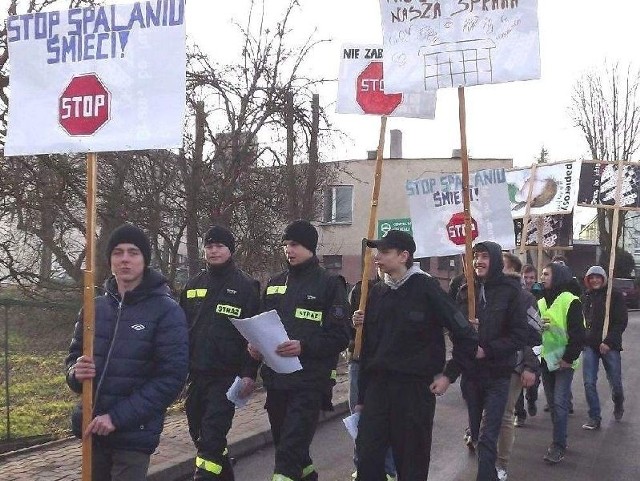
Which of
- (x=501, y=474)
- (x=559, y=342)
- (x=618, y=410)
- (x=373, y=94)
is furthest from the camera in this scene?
(x=618, y=410)

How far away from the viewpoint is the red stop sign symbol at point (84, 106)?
421 centimetres

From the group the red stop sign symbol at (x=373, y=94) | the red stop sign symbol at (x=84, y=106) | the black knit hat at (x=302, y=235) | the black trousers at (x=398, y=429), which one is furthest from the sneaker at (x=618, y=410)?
the red stop sign symbol at (x=84, y=106)

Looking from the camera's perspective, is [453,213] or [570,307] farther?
[570,307]

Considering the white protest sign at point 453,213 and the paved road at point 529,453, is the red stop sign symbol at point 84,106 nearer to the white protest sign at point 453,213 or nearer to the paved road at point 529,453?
the paved road at point 529,453

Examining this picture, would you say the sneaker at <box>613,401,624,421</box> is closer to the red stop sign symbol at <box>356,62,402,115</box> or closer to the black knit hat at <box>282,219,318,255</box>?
the red stop sign symbol at <box>356,62,402,115</box>

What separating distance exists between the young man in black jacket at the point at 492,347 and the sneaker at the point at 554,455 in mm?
1643

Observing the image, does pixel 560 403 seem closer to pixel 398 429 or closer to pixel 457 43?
pixel 398 429

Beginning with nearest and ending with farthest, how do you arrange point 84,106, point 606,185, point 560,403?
point 84,106, point 560,403, point 606,185

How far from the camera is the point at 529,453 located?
784cm

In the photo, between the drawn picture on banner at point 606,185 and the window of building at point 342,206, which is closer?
the drawn picture on banner at point 606,185

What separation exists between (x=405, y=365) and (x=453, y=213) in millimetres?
3356

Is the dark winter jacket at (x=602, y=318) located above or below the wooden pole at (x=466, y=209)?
below

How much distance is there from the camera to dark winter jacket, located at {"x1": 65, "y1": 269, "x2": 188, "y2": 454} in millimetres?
3861

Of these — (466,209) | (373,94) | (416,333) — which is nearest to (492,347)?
(466,209)
